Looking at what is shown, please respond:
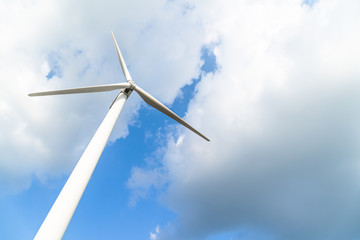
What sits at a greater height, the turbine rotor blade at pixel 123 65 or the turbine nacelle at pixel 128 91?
the turbine rotor blade at pixel 123 65

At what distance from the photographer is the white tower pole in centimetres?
1186

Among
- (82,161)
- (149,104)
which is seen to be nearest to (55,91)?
(149,104)

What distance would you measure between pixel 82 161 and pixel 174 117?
16.2 metres

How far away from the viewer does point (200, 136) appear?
32.1 m

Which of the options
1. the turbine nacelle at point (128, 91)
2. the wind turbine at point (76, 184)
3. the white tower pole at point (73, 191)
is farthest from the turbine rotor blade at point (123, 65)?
the white tower pole at point (73, 191)

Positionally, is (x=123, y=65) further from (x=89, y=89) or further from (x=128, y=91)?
(x=89, y=89)

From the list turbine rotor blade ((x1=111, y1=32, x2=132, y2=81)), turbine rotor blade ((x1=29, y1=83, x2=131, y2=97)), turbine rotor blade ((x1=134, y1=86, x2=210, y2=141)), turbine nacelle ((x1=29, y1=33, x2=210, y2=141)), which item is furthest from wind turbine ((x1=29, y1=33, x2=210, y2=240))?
turbine rotor blade ((x1=111, y1=32, x2=132, y2=81))

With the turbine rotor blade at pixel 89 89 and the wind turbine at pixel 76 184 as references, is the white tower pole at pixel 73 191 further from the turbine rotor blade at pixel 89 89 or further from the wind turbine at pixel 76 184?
the turbine rotor blade at pixel 89 89

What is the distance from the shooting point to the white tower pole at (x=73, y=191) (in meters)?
11.9

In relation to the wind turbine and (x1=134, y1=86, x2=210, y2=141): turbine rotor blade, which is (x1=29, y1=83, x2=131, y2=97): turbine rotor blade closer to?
the wind turbine

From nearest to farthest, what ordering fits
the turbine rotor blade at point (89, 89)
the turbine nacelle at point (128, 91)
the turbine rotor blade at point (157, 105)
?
the turbine rotor blade at point (89, 89), the turbine nacelle at point (128, 91), the turbine rotor blade at point (157, 105)

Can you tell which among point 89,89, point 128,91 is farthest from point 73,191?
point 89,89

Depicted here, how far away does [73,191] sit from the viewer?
13.7m

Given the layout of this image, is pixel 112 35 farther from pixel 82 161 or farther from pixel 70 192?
pixel 70 192
